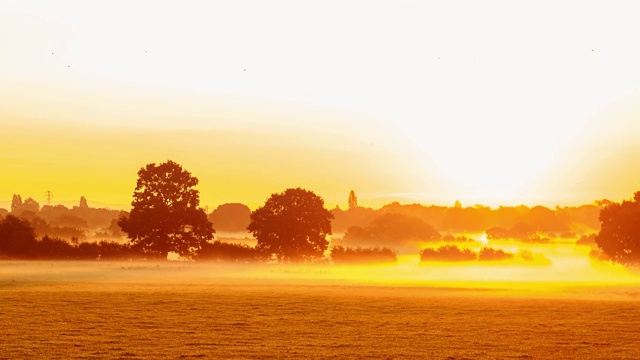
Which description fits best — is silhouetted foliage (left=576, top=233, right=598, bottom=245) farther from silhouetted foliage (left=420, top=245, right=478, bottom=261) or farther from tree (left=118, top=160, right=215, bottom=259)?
tree (left=118, top=160, right=215, bottom=259)

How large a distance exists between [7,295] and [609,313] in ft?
110

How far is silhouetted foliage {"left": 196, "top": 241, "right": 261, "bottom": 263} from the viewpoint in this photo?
270 feet

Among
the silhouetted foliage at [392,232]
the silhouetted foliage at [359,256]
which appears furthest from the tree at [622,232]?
the silhouetted foliage at [392,232]

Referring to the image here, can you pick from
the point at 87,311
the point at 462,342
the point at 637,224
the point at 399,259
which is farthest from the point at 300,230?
the point at 462,342

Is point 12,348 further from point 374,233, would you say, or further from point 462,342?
point 374,233

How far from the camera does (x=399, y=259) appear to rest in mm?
97125

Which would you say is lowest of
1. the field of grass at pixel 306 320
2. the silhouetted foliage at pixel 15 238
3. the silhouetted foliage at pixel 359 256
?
the field of grass at pixel 306 320

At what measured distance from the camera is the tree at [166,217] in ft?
268

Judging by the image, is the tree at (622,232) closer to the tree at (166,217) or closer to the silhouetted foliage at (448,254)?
the silhouetted foliage at (448,254)

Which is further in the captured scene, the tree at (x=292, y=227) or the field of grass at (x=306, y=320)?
the tree at (x=292, y=227)

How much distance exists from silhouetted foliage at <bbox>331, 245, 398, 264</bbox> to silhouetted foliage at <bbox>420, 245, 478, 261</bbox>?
804cm

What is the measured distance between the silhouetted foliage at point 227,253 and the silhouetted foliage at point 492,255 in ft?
102

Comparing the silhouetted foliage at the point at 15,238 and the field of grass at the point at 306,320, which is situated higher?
the silhouetted foliage at the point at 15,238

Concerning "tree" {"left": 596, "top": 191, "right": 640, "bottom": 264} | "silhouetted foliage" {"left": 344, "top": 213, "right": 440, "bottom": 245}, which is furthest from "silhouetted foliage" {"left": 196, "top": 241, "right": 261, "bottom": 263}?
"silhouetted foliage" {"left": 344, "top": 213, "right": 440, "bottom": 245}
